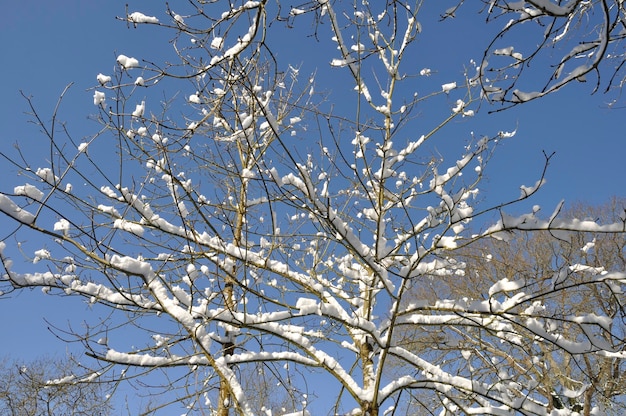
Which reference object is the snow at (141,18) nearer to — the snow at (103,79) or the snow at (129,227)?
the snow at (103,79)

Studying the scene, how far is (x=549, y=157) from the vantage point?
2.00 meters

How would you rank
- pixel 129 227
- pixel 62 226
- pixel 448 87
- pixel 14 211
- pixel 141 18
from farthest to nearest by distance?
1. pixel 448 87
2. pixel 129 227
3. pixel 62 226
4. pixel 14 211
5. pixel 141 18

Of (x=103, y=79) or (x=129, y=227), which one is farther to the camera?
(x=129, y=227)

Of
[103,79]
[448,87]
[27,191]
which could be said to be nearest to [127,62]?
[103,79]

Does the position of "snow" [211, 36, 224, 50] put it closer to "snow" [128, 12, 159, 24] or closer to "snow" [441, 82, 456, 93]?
"snow" [128, 12, 159, 24]

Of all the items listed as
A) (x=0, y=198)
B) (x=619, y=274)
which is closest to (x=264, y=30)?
(x=0, y=198)

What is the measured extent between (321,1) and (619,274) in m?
2.18

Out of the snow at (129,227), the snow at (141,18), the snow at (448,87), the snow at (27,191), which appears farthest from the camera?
the snow at (448,87)

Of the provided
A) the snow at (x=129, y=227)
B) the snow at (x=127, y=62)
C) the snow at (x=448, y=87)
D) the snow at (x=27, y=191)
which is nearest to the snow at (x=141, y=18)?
the snow at (x=127, y=62)

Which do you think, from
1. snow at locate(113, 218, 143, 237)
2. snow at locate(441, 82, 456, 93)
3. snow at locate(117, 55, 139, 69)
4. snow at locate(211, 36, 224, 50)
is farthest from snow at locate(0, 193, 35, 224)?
snow at locate(441, 82, 456, 93)

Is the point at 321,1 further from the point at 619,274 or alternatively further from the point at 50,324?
the point at 50,324

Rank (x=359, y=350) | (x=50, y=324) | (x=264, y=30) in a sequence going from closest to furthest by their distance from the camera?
(x=264, y=30) → (x=50, y=324) → (x=359, y=350)

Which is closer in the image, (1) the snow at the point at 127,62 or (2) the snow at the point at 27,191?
(1) the snow at the point at 127,62

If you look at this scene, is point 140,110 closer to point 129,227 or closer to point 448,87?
point 129,227
